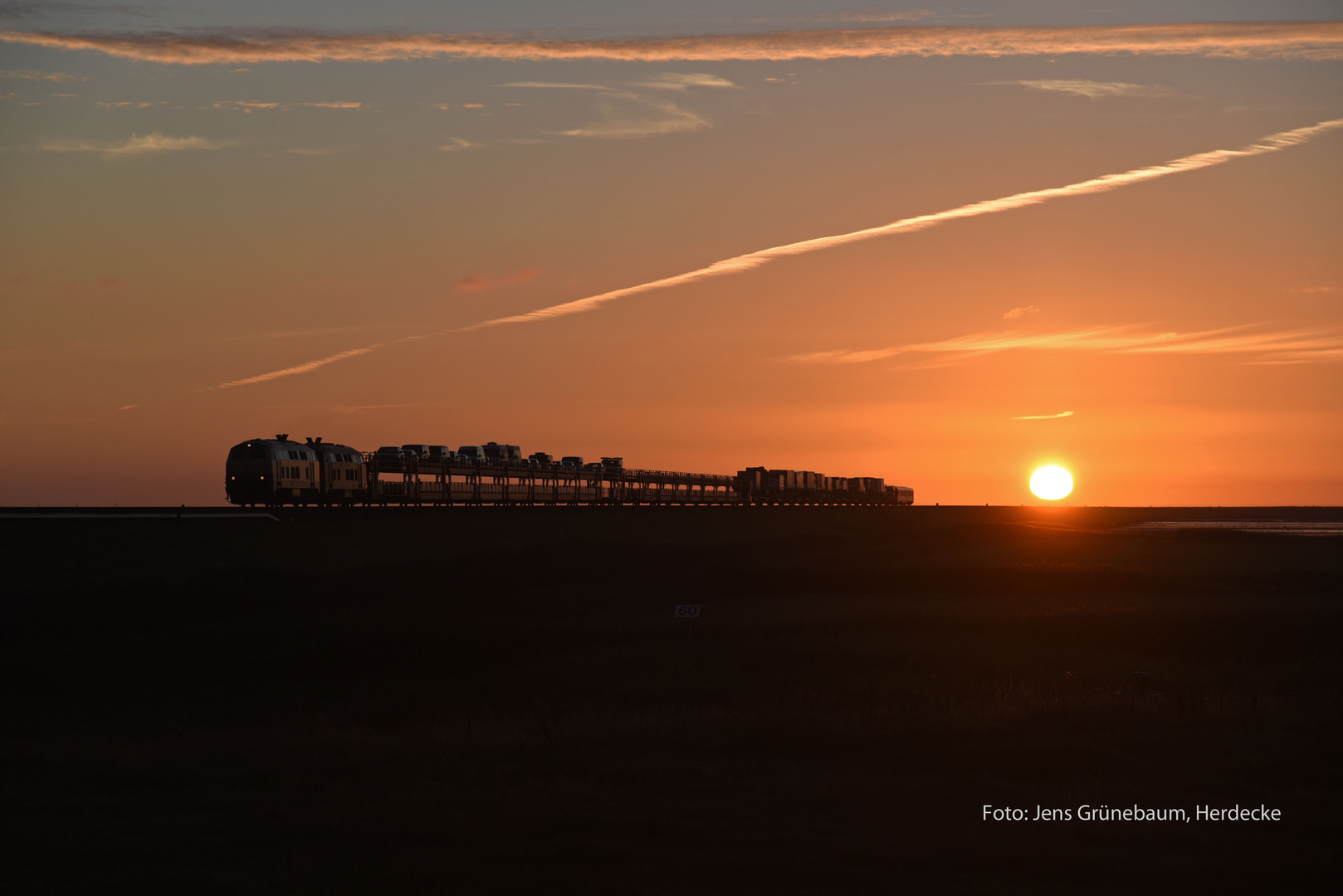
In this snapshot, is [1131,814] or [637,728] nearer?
[1131,814]

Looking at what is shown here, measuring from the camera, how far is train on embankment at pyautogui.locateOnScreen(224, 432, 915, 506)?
68.0m

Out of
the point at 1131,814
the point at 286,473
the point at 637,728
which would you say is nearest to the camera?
the point at 1131,814

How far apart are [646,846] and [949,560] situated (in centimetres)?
5916

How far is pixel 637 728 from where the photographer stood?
19672mm

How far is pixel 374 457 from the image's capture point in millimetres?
85000

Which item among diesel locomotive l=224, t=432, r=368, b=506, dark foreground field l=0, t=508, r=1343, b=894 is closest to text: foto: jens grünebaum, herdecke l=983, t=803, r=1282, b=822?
dark foreground field l=0, t=508, r=1343, b=894

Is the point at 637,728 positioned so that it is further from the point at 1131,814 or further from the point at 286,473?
the point at 286,473

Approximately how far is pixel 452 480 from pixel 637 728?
253 feet

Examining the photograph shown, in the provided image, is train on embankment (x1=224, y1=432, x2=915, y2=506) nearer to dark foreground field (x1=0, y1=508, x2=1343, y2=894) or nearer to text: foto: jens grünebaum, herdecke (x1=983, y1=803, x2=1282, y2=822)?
dark foreground field (x1=0, y1=508, x2=1343, y2=894)

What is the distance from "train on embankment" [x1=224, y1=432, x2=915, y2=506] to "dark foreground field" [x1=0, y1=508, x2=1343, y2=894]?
15633 mm

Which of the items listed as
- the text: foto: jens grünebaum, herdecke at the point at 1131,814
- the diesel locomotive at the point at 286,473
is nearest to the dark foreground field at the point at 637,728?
the text: foto: jens grünebaum, herdecke at the point at 1131,814

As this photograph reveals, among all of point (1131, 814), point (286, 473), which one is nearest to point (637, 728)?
point (1131, 814)

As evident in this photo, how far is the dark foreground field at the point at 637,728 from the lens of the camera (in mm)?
12016

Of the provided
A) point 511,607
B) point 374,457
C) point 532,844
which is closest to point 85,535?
point 511,607
